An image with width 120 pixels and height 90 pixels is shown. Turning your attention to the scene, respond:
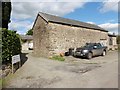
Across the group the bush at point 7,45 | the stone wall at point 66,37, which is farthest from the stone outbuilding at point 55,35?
the bush at point 7,45

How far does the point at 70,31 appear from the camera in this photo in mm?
23906

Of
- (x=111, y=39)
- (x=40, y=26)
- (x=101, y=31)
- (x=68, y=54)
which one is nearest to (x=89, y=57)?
(x=68, y=54)

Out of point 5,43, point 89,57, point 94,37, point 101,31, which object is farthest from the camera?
point 101,31

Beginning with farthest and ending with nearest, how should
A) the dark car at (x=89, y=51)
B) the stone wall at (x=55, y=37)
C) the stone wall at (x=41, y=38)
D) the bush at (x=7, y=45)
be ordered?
1. the stone wall at (x=41, y=38)
2. the stone wall at (x=55, y=37)
3. the dark car at (x=89, y=51)
4. the bush at (x=7, y=45)

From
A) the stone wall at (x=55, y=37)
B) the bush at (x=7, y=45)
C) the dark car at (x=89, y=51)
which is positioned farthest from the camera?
the stone wall at (x=55, y=37)

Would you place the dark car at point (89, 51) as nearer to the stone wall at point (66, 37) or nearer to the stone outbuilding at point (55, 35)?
the stone wall at point (66, 37)

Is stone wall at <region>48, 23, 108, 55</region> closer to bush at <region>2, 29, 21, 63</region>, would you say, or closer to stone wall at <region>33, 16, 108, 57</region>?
stone wall at <region>33, 16, 108, 57</region>

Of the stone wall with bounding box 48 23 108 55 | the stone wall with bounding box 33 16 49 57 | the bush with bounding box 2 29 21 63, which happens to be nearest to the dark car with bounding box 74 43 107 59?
the stone wall with bounding box 48 23 108 55

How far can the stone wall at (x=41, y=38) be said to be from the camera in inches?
871

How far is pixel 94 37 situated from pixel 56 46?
9.30 meters

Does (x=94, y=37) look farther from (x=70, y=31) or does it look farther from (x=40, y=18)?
(x=40, y=18)

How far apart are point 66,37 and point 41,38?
3.50 m

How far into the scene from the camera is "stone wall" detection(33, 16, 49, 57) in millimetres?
22125

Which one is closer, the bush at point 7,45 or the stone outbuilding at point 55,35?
the bush at point 7,45
